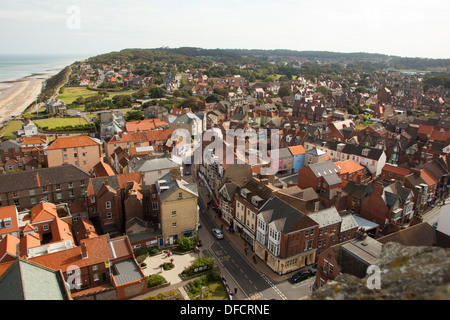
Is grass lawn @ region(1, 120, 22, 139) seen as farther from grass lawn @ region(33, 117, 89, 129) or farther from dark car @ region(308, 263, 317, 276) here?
dark car @ region(308, 263, 317, 276)

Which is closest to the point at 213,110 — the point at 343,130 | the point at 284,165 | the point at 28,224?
the point at 343,130

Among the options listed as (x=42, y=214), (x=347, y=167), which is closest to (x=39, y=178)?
(x=42, y=214)

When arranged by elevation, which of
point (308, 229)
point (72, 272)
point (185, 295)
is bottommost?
point (185, 295)

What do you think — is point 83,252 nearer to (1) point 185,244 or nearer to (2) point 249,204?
(1) point 185,244

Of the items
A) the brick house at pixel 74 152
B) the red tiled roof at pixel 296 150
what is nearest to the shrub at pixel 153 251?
the brick house at pixel 74 152

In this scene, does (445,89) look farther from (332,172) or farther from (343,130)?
(332,172)

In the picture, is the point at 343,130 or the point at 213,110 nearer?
the point at 343,130

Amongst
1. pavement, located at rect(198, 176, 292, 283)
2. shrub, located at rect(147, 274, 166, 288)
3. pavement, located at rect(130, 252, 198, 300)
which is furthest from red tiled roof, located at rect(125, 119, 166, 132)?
shrub, located at rect(147, 274, 166, 288)
